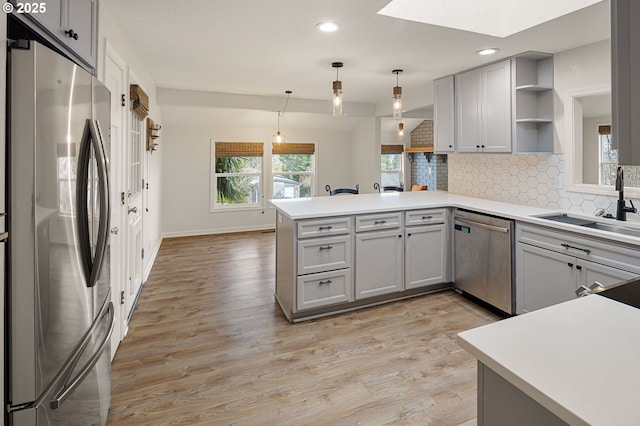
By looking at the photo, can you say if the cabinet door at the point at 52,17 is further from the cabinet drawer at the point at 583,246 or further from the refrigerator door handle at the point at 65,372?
the cabinet drawer at the point at 583,246

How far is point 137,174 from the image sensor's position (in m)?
3.66

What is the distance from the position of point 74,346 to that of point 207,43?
8.51 feet

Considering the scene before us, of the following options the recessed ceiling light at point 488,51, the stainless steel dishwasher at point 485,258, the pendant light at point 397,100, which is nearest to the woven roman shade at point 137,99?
→ the pendant light at point 397,100

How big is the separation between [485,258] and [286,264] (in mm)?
1821

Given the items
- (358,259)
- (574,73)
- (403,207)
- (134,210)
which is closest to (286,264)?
(358,259)

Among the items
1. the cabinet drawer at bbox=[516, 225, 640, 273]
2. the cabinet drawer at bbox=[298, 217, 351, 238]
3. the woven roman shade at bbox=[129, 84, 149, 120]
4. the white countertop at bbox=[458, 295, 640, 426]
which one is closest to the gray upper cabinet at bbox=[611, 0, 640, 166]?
the white countertop at bbox=[458, 295, 640, 426]

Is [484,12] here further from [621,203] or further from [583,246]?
[583,246]

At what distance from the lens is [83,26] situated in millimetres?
1673

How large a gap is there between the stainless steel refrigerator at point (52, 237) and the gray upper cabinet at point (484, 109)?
3.33 metres

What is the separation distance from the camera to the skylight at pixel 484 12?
8.06 ft

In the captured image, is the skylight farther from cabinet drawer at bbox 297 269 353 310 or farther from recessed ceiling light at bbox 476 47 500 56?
cabinet drawer at bbox 297 269 353 310

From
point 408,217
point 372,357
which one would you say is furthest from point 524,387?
point 408,217

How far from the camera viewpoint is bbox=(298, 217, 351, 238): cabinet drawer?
9.78ft

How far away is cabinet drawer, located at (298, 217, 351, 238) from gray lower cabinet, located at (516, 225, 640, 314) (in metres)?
1.45
